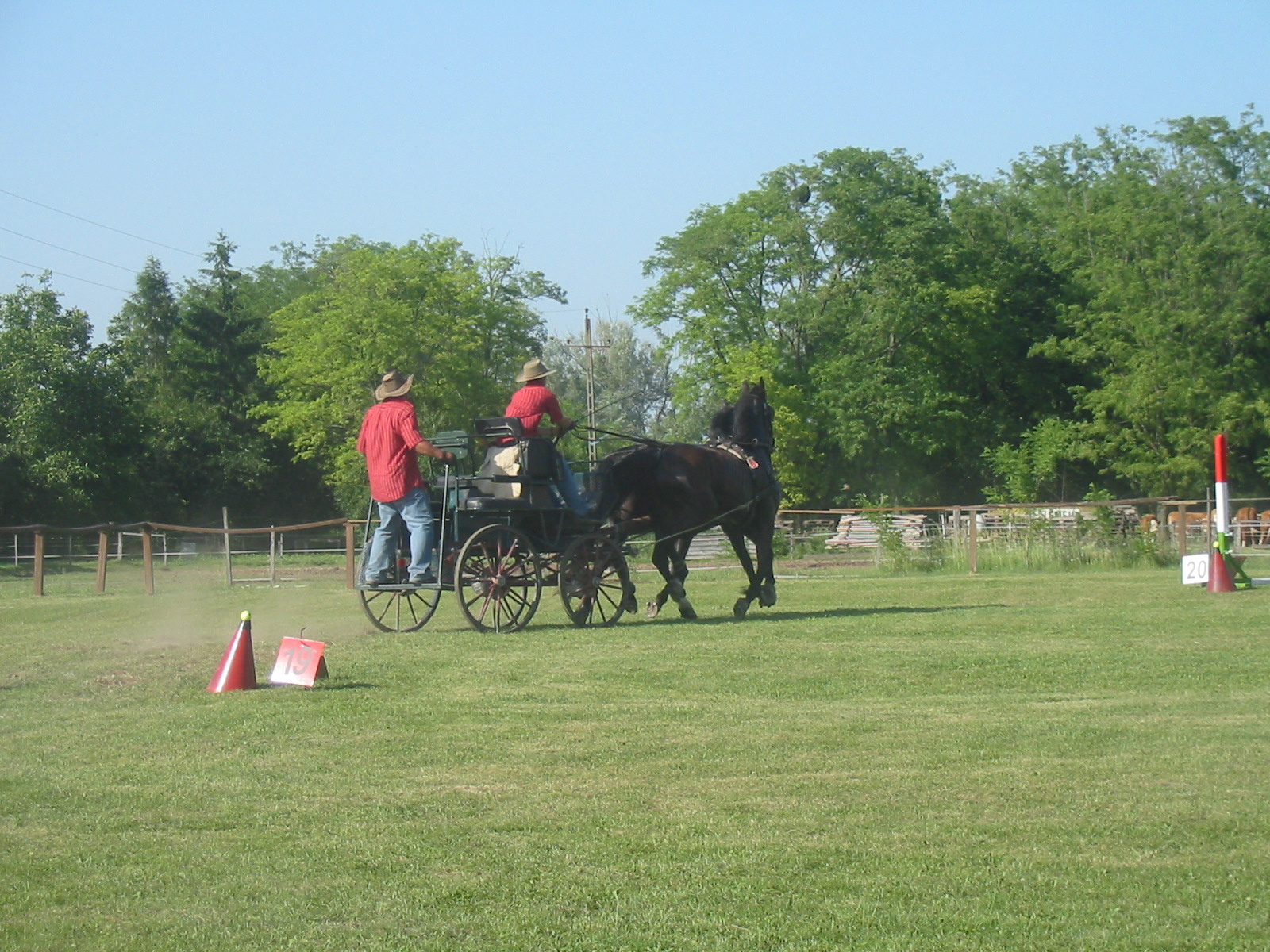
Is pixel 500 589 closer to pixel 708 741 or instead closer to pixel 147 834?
pixel 708 741

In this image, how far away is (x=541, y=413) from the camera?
44.0ft

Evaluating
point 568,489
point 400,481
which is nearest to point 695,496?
point 568,489

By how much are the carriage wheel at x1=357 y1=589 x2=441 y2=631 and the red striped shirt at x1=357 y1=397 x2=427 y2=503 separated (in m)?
0.86

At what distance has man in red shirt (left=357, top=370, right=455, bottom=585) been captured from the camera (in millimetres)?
12250

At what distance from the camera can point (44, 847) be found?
5.34 m

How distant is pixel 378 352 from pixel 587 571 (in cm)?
4744

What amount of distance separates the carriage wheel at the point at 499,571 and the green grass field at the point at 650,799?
1.56 metres

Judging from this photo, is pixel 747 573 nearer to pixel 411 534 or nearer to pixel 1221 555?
pixel 411 534

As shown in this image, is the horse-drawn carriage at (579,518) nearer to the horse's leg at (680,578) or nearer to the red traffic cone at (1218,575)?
the horse's leg at (680,578)

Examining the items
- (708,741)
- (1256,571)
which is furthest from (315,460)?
(708,741)

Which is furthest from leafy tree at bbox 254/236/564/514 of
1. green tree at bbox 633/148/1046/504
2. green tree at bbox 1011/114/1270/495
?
green tree at bbox 1011/114/1270/495

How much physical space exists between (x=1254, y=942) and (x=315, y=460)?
6266cm

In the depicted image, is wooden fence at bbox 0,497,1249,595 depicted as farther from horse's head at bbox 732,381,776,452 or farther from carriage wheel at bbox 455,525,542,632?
carriage wheel at bbox 455,525,542,632

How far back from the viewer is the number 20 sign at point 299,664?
922cm
